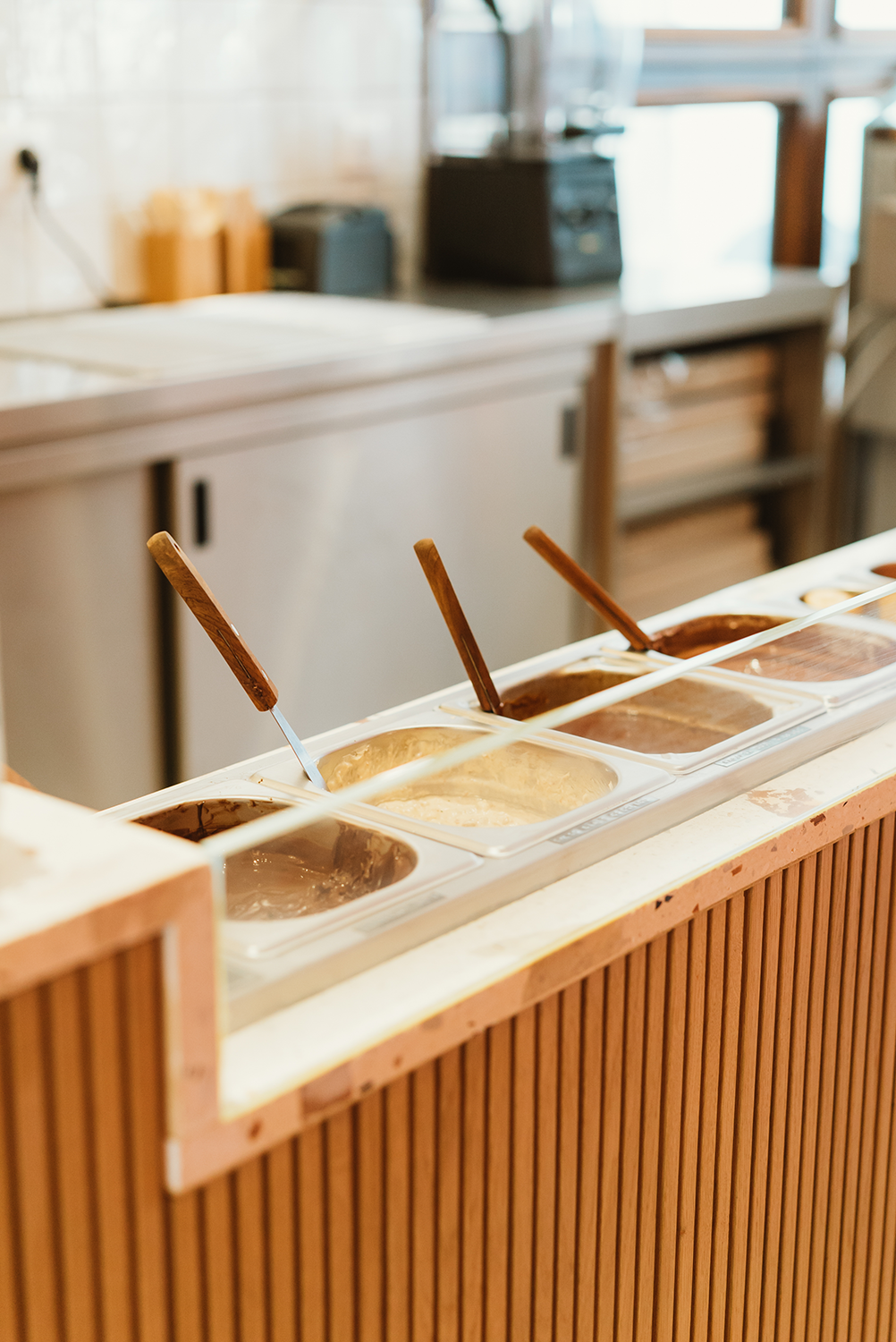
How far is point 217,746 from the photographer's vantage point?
261 cm

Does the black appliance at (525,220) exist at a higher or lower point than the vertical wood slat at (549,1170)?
higher

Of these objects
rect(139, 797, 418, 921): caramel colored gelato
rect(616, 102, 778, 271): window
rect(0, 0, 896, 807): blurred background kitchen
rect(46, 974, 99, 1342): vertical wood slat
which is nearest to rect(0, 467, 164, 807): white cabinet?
rect(0, 0, 896, 807): blurred background kitchen

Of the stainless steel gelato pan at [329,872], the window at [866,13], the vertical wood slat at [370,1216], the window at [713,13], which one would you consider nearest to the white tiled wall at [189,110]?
the window at [713,13]

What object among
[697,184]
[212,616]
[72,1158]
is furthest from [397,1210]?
[697,184]

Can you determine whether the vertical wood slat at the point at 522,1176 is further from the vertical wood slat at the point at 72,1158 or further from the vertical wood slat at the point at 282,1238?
the vertical wood slat at the point at 72,1158

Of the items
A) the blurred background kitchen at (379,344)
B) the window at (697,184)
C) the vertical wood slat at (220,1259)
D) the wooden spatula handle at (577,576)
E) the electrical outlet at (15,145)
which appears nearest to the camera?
the vertical wood slat at (220,1259)

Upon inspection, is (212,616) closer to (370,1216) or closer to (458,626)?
(458,626)

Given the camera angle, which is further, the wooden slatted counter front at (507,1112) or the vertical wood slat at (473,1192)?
the vertical wood slat at (473,1192)

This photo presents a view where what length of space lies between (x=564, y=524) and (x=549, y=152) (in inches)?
32.6

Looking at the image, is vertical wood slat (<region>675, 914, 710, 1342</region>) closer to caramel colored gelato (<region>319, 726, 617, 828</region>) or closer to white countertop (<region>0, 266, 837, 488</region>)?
caramel colored gelato (<region>319, 726, 617, 828</region>)

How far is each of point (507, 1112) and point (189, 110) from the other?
8.69ft

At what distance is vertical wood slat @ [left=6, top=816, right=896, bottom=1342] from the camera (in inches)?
29.9

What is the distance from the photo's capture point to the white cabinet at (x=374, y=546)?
2564mm

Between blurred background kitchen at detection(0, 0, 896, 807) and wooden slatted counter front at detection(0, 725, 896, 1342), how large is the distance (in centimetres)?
143
